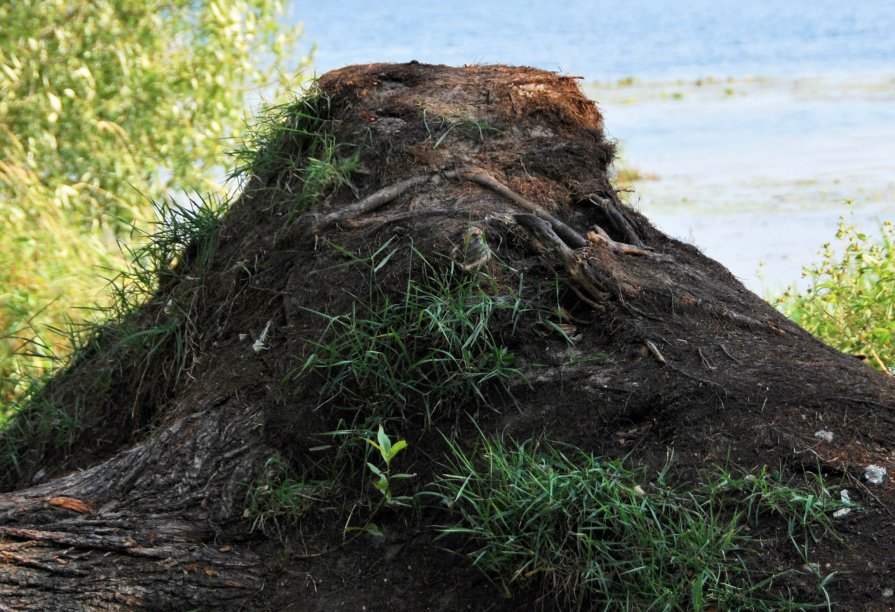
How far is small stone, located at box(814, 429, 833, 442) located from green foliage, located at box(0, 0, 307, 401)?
215 inches

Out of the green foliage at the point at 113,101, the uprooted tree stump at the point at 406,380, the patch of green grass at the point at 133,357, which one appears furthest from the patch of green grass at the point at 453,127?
the green foliage at the point at 113,101

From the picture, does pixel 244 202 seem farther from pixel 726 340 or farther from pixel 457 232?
pixel 726 340

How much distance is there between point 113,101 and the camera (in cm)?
810

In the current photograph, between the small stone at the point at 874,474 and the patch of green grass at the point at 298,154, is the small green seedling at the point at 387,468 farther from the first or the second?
the small stone at the point at 874,474

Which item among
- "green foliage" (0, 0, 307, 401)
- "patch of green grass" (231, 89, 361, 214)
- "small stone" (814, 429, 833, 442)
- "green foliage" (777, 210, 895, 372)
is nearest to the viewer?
"small stone" (814, 429, 833, 442)

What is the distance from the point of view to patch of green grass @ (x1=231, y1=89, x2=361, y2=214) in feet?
12.1

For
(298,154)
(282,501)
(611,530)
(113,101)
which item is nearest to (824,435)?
(611,530)

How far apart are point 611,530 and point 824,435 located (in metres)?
0.71

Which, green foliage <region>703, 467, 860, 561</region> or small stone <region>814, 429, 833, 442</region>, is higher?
small stone <region>814, 429, 833, 442</region>

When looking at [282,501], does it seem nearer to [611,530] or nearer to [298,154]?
[611,530]

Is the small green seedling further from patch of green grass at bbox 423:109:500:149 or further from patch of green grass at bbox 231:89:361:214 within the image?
patch of green grass at bbox 423:109:500:149

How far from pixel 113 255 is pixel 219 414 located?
174 inches

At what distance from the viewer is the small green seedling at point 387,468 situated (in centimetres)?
278

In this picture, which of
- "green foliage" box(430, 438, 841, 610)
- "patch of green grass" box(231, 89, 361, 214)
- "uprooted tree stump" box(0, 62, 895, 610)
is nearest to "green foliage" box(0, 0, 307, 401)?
"patch of green grass" box(231, 89, 361, 214)
